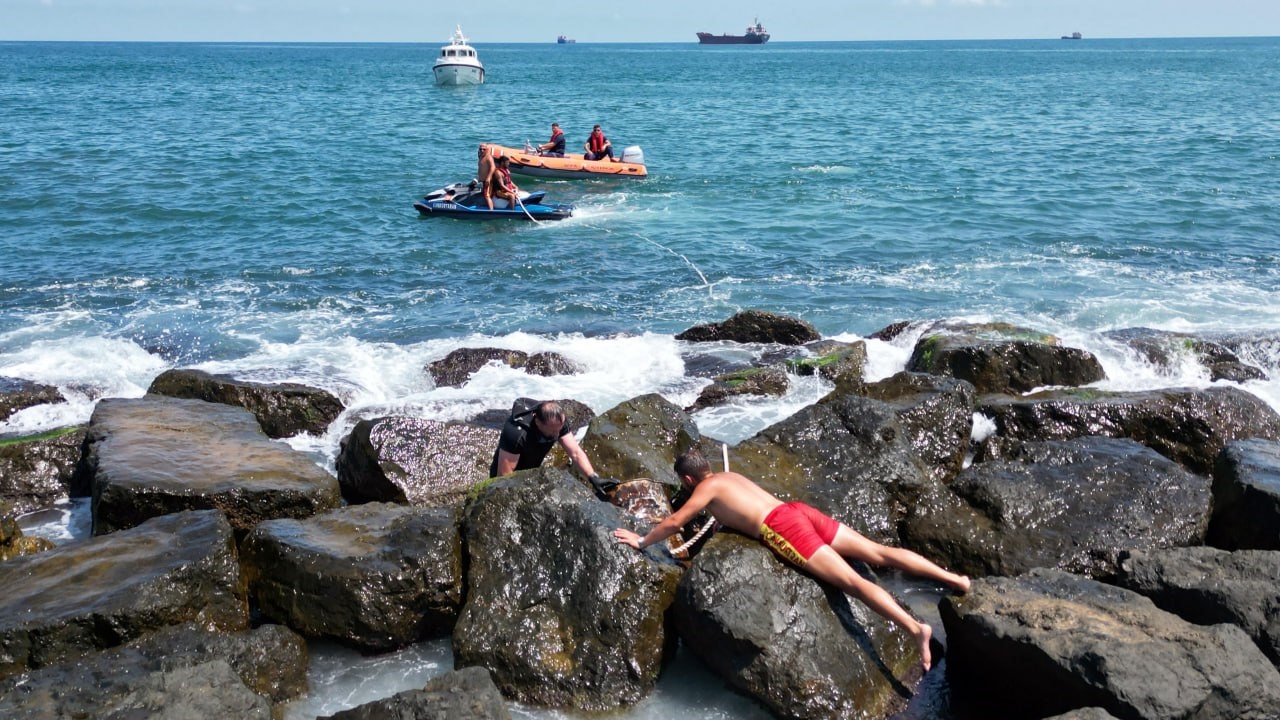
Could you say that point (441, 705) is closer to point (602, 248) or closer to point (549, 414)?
point (549, 414)

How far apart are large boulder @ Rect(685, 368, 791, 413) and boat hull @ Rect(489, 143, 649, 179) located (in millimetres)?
17636

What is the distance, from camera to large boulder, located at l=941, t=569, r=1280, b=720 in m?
5.78

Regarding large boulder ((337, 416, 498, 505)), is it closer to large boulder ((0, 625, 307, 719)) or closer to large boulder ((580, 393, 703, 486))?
large boulder ((580, 393, 703, 486))

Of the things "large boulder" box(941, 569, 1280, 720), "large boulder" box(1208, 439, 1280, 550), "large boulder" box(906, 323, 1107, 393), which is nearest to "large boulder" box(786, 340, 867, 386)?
"large boulder" box(906, 323, 1107, 393)

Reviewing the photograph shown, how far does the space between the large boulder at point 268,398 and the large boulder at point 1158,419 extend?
6.85 m

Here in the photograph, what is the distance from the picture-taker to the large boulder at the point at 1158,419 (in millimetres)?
9875

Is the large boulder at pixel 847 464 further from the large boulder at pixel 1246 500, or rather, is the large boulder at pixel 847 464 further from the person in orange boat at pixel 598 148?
the person in orange boat at pixel 598 148

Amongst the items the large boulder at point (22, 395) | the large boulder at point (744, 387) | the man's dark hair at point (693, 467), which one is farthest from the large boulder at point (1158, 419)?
the large boulder at point (22, 395)

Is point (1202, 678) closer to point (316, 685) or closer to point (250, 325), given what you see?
point (316, 685)

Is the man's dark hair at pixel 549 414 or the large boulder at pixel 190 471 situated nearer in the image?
the large boulder at pixel 190 471

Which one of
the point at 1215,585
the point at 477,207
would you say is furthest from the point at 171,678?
the point at 477,207

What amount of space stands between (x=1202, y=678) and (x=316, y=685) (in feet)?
16.9

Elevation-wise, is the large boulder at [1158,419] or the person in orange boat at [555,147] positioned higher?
the large boulder at [1158,419]

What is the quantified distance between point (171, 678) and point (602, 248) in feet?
56.4
